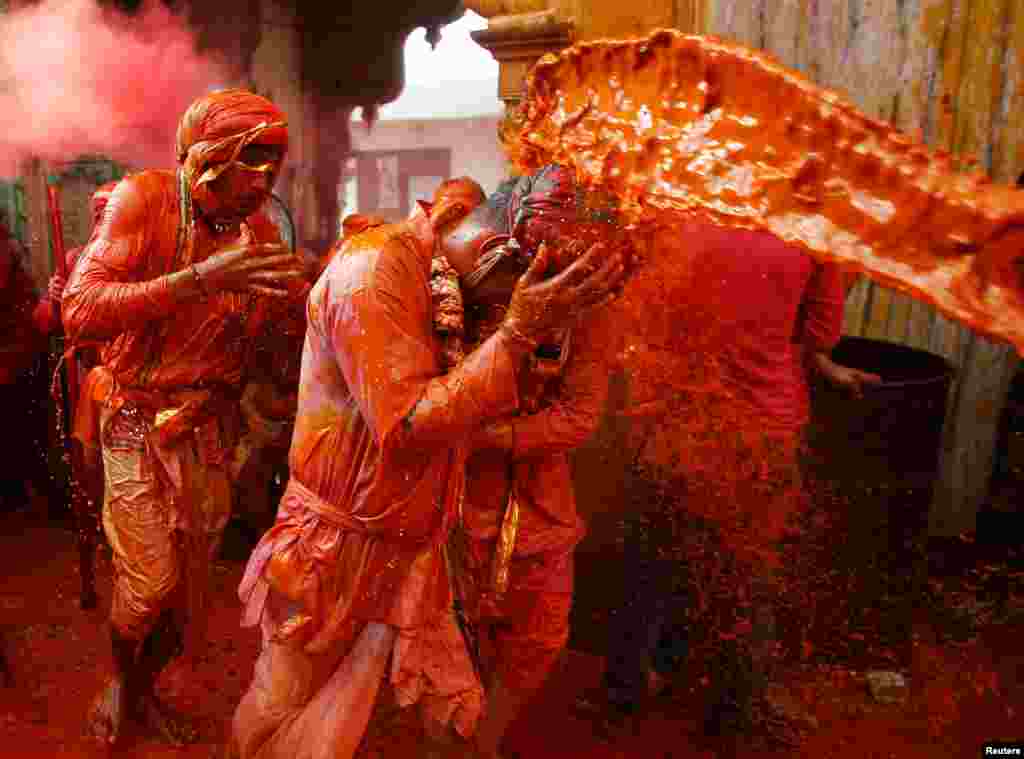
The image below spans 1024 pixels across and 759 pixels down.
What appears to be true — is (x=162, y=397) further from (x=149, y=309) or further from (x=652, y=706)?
(x=652, y=706)

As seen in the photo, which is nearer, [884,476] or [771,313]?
[771,313]

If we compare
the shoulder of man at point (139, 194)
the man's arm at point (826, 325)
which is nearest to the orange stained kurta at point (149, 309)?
the shoulder of man at point (139, 194)

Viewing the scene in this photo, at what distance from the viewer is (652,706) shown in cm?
387

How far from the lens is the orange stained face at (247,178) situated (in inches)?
126

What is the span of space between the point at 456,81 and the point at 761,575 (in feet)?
11.4

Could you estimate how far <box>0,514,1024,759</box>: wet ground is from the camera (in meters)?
3.58

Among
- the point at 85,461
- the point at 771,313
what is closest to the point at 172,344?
the point at 85,461

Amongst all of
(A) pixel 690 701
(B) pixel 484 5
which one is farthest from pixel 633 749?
(B) pixel 484 5

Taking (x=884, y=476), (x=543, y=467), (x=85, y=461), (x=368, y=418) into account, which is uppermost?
(x=368, y=418)

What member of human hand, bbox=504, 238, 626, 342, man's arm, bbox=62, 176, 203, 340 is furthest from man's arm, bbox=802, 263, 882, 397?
man's arm, bbox=62, 176, 203, 340

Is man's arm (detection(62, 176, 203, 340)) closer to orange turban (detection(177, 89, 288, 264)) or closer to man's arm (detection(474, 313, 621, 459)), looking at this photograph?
orange turban (detection(177, 89, 288, 264))

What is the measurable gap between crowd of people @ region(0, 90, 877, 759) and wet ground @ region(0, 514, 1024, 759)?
19cm

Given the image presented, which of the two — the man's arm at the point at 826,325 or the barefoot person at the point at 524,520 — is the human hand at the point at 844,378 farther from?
the barefoot person at the point at 524,520

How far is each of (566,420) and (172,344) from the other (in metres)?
1.54
